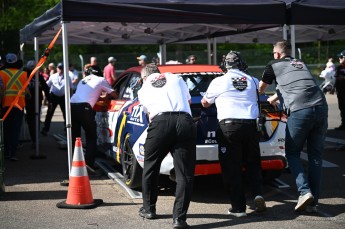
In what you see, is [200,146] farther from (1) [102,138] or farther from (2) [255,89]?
(1) [102,138]

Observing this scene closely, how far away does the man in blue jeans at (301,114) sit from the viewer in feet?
20.9

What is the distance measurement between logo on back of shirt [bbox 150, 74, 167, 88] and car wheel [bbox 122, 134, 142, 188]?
1533 mm

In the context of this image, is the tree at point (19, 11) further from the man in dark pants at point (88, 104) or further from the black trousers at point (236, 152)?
the black trousers at point (236, 152)

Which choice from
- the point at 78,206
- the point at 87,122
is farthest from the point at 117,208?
the point at 87,122

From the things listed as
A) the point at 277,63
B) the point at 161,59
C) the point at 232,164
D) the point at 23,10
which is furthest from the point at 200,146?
the point at 23,10

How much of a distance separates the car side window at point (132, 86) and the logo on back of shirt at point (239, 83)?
6.95ft

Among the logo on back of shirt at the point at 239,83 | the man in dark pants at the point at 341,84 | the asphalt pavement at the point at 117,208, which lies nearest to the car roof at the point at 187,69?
the asphalt pavement at the point at 117,208

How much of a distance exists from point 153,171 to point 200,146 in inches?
33.0

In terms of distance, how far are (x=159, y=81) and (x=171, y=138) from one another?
0.64m

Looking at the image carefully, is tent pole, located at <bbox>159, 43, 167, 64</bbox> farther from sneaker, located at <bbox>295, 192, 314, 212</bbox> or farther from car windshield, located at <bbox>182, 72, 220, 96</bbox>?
sneaker, located at <bbox>295, 192, 314, 212</bbox>

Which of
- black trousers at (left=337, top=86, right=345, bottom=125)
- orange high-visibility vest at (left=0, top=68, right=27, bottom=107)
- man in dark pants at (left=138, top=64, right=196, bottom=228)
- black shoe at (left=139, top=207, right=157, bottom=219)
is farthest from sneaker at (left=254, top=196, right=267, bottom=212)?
black trousers at (left=337, top=86, right=345, bottom=125)

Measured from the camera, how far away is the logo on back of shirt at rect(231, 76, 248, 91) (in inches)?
250

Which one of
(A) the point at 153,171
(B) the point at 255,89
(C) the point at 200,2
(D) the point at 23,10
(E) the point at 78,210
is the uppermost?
(D) the point at 23,10

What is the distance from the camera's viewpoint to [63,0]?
7.15m
